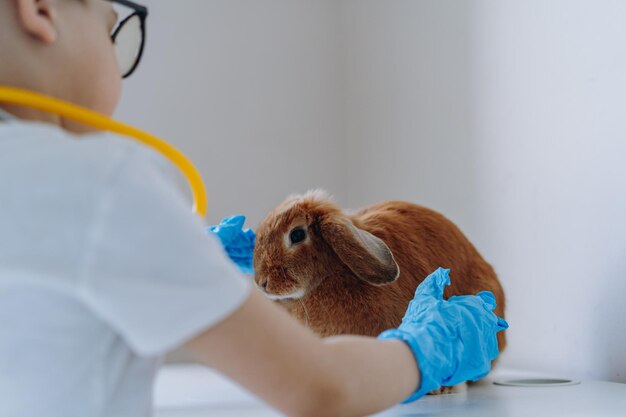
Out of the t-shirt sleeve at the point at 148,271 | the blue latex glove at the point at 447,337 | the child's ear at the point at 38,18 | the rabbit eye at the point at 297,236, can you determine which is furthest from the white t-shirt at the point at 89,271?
the rabbit eye at the point at 297,236

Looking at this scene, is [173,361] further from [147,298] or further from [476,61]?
[147,298]

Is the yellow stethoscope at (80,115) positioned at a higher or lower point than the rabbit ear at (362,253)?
higher

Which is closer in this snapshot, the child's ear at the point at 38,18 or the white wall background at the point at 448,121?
the child's ear at the point at 38,18

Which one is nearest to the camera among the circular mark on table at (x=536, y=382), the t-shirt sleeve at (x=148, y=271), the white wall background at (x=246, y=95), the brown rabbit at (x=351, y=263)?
the t-shirt sleeve at (x=148, y=271)

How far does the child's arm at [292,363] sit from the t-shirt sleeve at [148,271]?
0.11ft

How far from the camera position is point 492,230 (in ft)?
4.38

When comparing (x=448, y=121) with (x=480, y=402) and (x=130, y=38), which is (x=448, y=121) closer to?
(x=480, y=402)

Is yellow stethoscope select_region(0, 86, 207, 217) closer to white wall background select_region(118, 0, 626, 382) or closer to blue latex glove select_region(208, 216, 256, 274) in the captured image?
blue latex glove select_region(208, 216, 256, 274)

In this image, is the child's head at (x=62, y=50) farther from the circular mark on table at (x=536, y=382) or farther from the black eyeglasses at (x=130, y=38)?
the circular mark on table at (x=536, y=382)

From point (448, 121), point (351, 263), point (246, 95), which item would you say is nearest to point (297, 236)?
point (351, 263)

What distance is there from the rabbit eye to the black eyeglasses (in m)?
0.33

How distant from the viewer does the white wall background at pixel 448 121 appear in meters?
1.13

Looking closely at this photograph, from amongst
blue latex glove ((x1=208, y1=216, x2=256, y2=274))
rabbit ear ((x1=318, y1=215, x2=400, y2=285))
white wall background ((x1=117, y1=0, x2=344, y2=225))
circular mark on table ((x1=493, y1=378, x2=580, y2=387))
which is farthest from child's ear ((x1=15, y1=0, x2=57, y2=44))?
white wall background ((x1=117, y1=0, x2=344, y2=225))

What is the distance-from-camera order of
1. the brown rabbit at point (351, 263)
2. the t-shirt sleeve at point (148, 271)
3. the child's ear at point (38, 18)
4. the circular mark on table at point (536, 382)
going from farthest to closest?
the circular mark on table at point (536, 382) < the brown rabbit at point (351, 263) < the child's ear at point (38, 18) < the t-shirt sleeve at point (148, 271)
